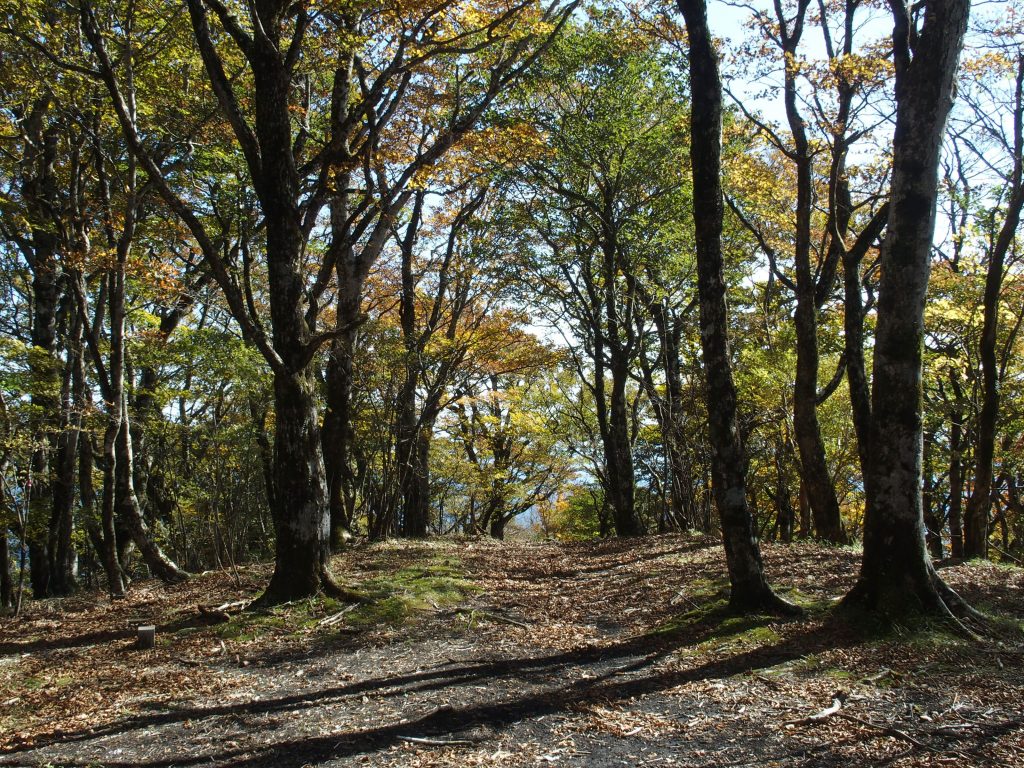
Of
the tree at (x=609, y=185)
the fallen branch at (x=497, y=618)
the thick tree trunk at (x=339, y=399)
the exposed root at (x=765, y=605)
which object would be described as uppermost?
the tree at (x=609, y=185)

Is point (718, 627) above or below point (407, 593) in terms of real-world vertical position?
below

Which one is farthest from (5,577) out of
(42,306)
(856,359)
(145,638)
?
(856,359)

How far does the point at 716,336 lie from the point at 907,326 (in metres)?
1.56

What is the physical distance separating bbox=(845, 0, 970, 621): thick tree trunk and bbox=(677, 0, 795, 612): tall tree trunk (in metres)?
0.90

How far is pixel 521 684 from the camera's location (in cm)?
484

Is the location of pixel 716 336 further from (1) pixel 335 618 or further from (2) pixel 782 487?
(2) pixel 782 487

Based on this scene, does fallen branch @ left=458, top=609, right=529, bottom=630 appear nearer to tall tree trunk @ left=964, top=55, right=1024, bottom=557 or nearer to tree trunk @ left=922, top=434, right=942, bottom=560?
tall tree trunk @ left=964, top=55, right=1024, bottom=557

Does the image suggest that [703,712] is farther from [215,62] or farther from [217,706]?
[215,62]

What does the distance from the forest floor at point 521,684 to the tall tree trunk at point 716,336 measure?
468 mm

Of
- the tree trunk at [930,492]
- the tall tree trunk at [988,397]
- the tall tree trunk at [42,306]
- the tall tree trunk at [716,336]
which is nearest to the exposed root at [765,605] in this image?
the tall tree trunk at [716,336]

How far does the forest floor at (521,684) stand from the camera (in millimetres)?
3666

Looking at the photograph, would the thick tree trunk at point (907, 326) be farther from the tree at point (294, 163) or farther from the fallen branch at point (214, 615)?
the fallen branch at point (214, 615)

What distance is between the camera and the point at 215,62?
279 inches

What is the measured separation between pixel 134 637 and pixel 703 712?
5534 millimetres
